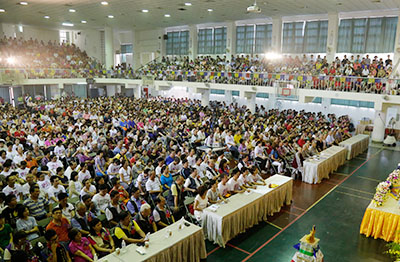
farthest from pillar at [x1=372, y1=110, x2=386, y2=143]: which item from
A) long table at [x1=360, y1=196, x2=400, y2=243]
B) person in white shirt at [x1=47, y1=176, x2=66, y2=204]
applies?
person in white shirt at [x1=47, y1=176, x2=66, y2=204]

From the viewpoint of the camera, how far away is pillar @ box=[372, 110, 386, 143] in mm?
17422

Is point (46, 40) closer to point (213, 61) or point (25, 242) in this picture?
point (213, 61)

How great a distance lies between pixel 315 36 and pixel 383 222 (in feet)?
63.1

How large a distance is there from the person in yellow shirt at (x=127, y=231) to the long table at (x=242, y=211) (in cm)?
168

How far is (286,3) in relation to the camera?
61.7 feet

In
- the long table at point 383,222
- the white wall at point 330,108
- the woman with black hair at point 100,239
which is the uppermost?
the white wall at point 330,108

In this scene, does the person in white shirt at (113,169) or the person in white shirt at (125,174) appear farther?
the person in white shirt at (113,169)

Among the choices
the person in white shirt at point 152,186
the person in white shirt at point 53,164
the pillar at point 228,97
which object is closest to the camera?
the person in white shirt at point 152,186

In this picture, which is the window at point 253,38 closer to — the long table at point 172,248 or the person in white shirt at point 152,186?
the person in white shirt at point 152,186

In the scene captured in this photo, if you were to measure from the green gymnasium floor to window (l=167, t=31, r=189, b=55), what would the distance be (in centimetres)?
2274

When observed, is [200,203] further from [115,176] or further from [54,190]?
[54,190]

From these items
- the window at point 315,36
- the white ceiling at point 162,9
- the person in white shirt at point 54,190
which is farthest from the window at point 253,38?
the person in white shirt at point 54,190

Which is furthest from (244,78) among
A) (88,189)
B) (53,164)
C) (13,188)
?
(13,188)

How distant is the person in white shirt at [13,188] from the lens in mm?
7316
